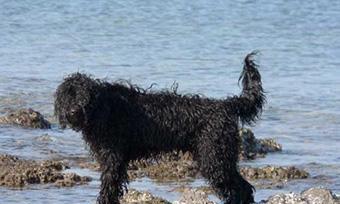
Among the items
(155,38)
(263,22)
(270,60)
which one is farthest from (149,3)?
(270,60)

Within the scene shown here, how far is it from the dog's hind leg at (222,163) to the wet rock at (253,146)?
2.82m

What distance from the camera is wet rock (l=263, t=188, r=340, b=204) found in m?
9.55

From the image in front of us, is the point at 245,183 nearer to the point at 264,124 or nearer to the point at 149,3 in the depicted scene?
the point at 264,124

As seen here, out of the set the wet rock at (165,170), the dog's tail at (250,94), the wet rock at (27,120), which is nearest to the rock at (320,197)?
the dog's tail at (250,94)

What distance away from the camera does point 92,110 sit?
374 inches

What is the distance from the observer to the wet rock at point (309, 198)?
955cm

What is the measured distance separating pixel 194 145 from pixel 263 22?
17.6 m

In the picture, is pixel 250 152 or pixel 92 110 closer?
pixel 92 110

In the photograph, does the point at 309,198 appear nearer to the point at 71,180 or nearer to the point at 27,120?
the point at 71,180

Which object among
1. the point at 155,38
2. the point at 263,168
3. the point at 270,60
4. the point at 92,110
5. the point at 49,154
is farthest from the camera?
the point at 155,38

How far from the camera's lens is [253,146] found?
12.7 meters

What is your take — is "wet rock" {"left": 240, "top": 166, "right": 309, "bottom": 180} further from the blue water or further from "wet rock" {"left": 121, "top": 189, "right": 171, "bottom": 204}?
"wet rock" {"left": 121, "top": 189, "right": 171, "bottom": 204}

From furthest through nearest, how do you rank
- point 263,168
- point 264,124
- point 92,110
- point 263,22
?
point 263,22 → point 264,124 → point 263,168 → point 92,110


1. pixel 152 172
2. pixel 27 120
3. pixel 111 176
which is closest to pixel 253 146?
pixel 152 172
